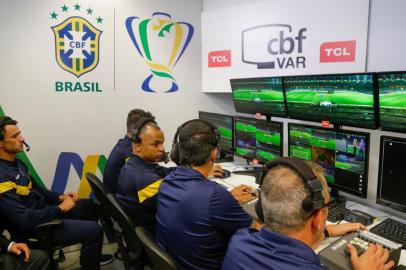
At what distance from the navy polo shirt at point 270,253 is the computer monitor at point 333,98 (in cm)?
113

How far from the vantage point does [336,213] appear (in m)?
1.84

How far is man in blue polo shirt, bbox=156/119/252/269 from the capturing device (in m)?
1.42

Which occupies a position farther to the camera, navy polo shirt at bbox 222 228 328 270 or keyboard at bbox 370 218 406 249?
keyboard at bbox 370 218 406 249

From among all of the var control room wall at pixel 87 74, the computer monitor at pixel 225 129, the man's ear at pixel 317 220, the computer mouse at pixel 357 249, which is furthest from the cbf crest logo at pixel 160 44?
the man's ear at pixel 317 220

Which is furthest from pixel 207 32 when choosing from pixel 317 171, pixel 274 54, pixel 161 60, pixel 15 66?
pixel 317 171

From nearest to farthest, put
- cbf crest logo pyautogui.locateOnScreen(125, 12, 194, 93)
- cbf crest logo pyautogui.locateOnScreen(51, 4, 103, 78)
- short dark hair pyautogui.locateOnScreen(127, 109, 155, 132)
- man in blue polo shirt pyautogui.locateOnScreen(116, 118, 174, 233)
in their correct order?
man in blue polo shirt pyautogui.locateOnScreen(116, 118, 174, 233) → short dark hair pyautogui.locateOnScreen(127, 109, 155, 132) → cbf crest logo pyautogui.locateOnScreen(51, 4, 103, 78) → cbf crest logo pyautogui.locateOnScreen(125, 12, 194, 93)

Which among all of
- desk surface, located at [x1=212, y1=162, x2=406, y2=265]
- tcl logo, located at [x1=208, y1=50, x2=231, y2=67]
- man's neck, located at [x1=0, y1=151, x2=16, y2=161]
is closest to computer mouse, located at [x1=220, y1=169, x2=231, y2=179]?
desk surface, located at [x1=212, y1=162, x2=406, y2=265]

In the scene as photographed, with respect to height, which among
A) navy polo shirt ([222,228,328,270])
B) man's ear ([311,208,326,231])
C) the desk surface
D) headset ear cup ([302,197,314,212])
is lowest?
the desk surface

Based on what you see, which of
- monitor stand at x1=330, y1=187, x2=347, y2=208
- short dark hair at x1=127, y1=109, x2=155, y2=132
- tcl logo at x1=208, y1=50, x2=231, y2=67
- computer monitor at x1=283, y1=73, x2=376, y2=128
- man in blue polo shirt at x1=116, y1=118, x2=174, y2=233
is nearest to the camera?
computer monitor at x1=283, y1=73, x2=376, y2=128

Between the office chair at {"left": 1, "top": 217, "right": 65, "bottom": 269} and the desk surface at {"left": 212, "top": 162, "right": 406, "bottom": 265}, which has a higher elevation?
the desk surface at {"left": 212, "top": 162, "right": 406, "bottom": 265}

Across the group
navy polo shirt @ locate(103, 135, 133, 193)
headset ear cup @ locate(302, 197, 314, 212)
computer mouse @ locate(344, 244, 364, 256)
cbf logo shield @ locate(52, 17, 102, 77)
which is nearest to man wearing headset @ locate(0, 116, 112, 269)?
navy polo shirt @ locate(103, 135, 133, 193)

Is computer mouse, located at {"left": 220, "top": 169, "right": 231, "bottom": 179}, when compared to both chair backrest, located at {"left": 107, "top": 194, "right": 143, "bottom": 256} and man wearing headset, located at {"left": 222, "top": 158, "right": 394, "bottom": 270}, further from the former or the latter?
man wearing headset, located at {"left": 222, "top": 158, "right": 394, "bottom": 270}

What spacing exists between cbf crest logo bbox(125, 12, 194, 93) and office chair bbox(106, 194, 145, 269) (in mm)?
1893

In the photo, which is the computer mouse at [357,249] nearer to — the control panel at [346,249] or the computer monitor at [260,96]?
the control panel at [346,249]
